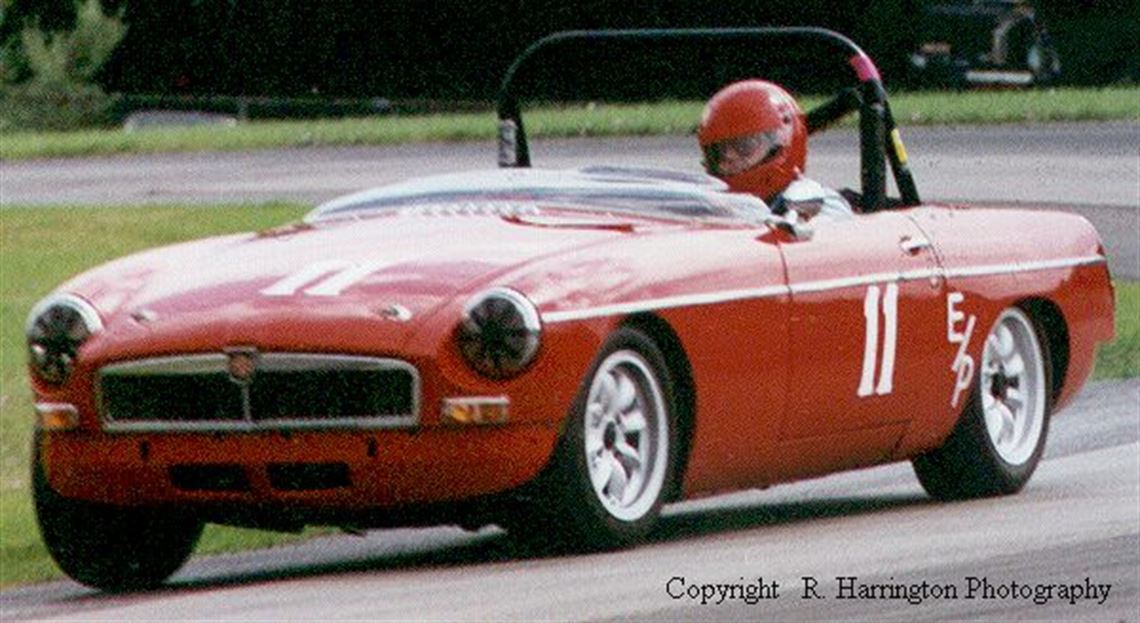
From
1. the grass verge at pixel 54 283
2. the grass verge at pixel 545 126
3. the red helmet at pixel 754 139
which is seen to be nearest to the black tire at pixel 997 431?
the red helmet at pixel 754 139

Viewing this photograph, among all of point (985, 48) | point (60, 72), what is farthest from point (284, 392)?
point (60, 72)

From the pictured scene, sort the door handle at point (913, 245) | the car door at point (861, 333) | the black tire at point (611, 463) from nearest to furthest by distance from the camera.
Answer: the black tire at point (611, 463) → the car door at point (861, 333) → the door handle at point (913, 245)

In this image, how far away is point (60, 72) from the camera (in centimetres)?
4412

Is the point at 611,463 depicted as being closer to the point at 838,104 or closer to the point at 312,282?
the point at 312,282

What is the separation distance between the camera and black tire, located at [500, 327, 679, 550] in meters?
8.12

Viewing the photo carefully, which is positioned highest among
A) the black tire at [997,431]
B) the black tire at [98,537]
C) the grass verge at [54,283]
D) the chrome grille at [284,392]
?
the chrome grille at [284,392]

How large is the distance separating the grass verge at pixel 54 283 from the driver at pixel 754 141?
1736mm

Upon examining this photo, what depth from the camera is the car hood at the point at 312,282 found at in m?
8.02

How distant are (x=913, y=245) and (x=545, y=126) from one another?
20.6 metres

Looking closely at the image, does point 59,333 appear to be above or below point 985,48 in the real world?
above

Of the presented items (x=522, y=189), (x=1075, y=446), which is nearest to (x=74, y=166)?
(x=1075, y=446)

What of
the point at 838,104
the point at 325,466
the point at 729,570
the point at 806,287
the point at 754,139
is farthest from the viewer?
the point at 838,104

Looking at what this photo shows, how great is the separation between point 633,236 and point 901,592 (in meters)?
1.69

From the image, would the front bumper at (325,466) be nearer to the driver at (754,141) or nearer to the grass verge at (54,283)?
the grass verge at (54,283)
